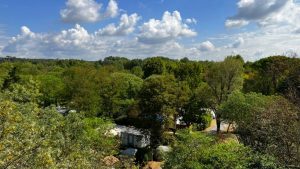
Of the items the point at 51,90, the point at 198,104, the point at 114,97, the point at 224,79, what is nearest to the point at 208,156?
the point at 198,104

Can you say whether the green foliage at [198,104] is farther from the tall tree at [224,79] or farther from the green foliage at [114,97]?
the green foliage at [114,97]

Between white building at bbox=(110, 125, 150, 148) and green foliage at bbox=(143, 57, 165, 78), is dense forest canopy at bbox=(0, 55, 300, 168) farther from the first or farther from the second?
white building at bbox=(110, 125, 150, 148)

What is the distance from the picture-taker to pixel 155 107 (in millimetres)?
33500

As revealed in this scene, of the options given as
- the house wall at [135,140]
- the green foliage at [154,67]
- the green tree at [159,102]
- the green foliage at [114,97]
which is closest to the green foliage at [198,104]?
the green foliage at [114,97]

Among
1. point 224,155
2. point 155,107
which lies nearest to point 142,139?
point 155,107

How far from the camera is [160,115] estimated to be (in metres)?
34.3

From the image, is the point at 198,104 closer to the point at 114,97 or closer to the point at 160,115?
the point at 160,115

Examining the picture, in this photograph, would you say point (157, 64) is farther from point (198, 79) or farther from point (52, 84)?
point (52, 84)

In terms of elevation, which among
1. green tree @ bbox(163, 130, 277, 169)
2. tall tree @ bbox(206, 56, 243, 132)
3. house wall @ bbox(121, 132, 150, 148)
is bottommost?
house wall @ bbox(121, 132, 150, 148)

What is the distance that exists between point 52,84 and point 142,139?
20843 mm

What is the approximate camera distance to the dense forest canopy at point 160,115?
9.20 meters

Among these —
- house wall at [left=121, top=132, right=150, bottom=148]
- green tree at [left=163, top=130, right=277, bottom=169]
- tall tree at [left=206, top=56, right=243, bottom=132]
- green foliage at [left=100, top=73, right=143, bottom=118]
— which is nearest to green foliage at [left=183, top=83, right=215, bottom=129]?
tall tree at [left=206, top=56, right=243, bottom=132]

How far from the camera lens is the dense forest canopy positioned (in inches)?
362

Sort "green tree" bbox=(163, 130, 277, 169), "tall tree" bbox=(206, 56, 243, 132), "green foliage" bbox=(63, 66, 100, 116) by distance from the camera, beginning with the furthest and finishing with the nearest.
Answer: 1. "tall tree" bbox=(206, 56, 243, 132)
2. "green foliage" bbox=(63, 66, 100, 116)
3. "green tree" bbox=(163, 130, 277, 169)
